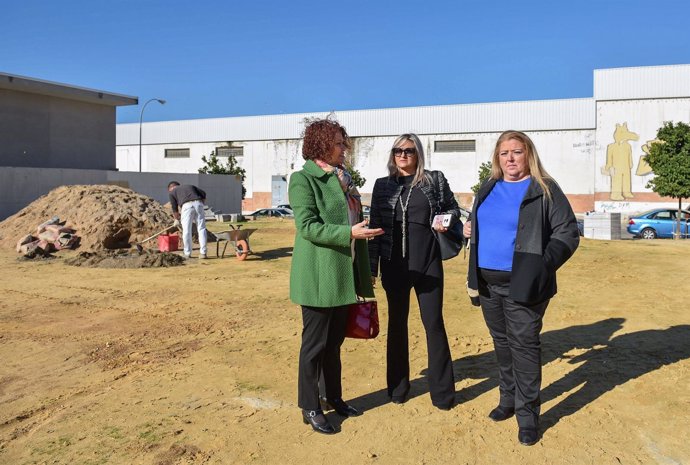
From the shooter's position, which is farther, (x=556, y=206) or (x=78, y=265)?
(x=78, y=265)

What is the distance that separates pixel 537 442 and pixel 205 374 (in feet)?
9.11

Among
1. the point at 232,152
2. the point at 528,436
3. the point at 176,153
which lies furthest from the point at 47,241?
the point at 176,153

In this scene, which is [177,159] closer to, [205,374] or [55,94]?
[55,94]

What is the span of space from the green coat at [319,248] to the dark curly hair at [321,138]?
2.9 inches

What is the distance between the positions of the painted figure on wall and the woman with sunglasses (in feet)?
130

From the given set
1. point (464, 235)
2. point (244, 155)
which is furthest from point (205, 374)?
point (244, 155)

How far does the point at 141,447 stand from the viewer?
12.3 ft

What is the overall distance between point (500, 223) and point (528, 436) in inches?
51.7

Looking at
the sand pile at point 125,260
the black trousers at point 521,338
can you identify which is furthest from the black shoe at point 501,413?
the sand pile at point 125,260

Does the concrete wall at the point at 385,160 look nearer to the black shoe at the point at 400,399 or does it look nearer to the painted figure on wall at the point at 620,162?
the painted figure on wall at the point at 620,162

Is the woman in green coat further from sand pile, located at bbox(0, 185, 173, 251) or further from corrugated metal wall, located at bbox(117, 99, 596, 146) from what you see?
corrugated metal wall, located at bbox(117, 99, 596, 146)

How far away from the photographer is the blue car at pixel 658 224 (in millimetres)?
23484

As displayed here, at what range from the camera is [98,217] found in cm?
1570

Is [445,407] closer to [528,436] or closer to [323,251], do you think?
[528,436]
